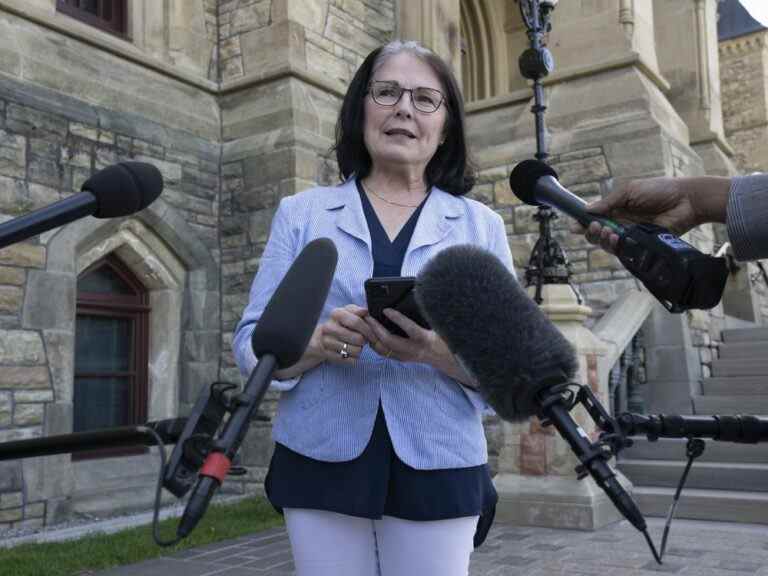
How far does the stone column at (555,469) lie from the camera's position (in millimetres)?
5636

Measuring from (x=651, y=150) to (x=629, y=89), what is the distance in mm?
897

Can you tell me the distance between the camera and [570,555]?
189 inches

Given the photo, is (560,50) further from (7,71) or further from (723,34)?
(723,34)

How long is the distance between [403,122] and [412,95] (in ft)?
0.25

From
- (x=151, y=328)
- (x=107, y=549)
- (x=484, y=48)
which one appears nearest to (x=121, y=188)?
(x=107, y=549)

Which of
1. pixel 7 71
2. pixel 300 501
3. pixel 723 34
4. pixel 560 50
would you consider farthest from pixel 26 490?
pixel 723 34

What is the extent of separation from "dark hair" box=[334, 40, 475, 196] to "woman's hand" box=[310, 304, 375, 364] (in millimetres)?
584

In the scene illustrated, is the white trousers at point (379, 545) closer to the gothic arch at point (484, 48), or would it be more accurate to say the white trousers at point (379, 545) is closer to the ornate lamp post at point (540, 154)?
the ornate lamp post at point (540, 154)

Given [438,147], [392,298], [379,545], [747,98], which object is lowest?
[379,545]

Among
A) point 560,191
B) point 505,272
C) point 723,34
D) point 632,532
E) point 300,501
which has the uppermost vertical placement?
point 723,34

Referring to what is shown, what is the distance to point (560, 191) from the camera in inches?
55.6

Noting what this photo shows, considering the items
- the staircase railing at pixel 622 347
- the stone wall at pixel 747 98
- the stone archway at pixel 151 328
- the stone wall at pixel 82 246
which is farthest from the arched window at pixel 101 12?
the stone wall at pixel 747 98

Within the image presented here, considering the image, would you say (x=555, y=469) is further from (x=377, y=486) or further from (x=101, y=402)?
(x=377, y=486)

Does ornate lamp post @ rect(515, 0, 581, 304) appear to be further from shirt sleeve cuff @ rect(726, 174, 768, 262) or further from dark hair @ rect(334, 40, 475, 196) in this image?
shirt sleeve cuff @ rect(726, 174, 768, 262)
